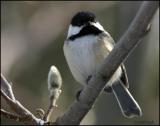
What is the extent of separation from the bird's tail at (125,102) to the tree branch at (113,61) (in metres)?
0.91

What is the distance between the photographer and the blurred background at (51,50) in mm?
5207

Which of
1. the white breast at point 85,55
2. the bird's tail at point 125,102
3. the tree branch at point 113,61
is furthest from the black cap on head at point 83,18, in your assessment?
the tree branch at point 113,61

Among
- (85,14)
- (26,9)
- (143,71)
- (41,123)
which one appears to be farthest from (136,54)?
(41,123)

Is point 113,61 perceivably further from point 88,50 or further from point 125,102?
point 125,102

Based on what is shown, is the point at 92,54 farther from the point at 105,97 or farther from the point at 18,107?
the point at 105,97

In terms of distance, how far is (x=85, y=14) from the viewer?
2938 millimetres

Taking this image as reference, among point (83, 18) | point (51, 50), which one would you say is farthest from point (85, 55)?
point (51, 50)

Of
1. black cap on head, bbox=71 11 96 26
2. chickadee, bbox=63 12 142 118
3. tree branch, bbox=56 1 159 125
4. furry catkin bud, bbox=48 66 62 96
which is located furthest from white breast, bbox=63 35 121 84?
tree branch, bbox=56 1 159 125

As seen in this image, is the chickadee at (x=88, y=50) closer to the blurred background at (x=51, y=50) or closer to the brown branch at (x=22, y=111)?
the brown branch at (x=22, y=111)

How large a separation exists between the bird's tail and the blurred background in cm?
192

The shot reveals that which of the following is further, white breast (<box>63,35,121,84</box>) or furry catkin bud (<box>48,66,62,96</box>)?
white breast (<box>63,35,121,84</box>)

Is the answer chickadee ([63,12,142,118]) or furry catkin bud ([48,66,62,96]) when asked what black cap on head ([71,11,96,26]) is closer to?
chickadee ([63,12,142,118])

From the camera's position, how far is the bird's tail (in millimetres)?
2789

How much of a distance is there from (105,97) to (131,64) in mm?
376
